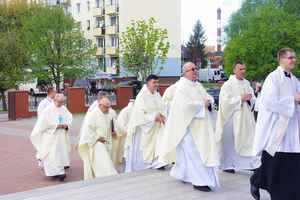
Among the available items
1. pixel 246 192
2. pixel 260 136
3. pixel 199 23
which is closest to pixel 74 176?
pixel 246 192

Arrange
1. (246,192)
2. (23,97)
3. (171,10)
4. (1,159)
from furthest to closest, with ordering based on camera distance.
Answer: (171,10) → (23,97) → (1,159) → (246,192)

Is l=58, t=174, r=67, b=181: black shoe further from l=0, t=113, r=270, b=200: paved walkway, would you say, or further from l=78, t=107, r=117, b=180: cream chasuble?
l=78, t=107, r=117, b=180: cream chasuble

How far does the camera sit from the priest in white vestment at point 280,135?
5.09m

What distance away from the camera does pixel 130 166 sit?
354 inches

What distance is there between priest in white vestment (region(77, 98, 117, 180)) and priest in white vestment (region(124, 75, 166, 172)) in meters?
0.55

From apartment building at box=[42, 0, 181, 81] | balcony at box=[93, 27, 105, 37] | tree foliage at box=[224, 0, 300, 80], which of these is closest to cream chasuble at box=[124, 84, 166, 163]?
tree foliage at box=[224, 0, 300, 80]

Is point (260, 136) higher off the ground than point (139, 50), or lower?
lower

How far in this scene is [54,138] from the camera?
945cm

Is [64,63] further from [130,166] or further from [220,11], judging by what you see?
[220,11]

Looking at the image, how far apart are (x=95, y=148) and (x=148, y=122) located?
1223mm

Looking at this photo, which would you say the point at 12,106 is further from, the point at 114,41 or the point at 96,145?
the point at 114,41

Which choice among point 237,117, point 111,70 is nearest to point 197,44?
point 111,70

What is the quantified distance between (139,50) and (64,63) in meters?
11.7

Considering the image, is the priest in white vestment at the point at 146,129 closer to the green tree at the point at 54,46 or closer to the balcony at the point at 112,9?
the green tree at the point at 54,46
